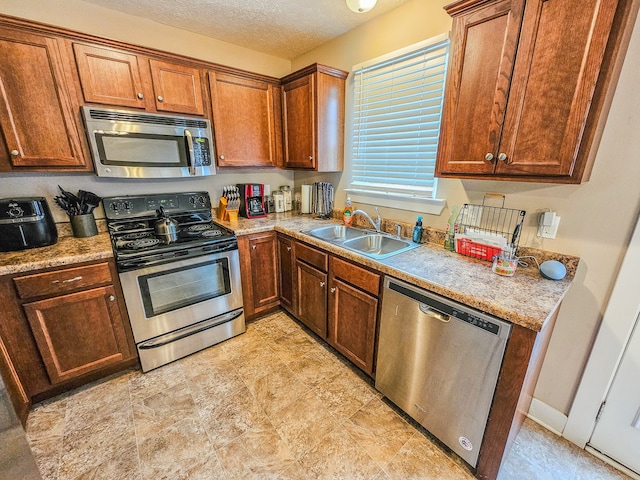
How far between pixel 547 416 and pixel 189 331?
2.46m

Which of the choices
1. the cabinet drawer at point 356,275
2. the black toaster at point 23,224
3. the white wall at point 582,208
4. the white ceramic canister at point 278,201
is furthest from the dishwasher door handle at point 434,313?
the black toaster at point 23,224

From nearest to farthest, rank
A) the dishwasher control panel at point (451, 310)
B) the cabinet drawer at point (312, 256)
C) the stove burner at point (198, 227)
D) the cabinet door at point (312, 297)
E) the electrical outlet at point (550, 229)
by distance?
1. the dishwasher control panel at point (451, 310)
2. the electrical outlet at point (550, 229)
3. the cabinet drawer at point (312, 256)
4. the cabinet door at point (312, 297)
5. the stove burner at point (198, 227)

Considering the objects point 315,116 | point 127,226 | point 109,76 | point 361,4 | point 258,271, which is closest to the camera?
point 361,4

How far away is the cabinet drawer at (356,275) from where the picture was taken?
1630mm

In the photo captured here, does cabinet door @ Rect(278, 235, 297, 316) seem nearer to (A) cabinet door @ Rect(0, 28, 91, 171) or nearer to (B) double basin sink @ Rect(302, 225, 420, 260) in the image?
(B) double basin sink @ Rect(302, 225, 420, 260)

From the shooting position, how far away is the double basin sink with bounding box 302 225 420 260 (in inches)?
81.4

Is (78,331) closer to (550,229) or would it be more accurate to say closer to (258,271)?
(258,271)

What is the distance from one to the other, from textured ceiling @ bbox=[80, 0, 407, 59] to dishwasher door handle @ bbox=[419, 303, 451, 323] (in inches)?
80.6

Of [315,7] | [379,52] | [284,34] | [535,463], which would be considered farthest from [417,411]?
[284,34]

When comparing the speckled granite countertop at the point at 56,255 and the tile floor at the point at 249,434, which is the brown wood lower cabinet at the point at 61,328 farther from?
the tile floor at the point at 249,434

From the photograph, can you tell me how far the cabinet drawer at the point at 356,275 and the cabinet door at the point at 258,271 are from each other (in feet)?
2.58

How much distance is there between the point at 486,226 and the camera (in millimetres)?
1688

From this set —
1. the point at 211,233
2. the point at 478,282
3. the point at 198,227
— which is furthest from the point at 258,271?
the point at 478,282

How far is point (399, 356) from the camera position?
154 centimetres
